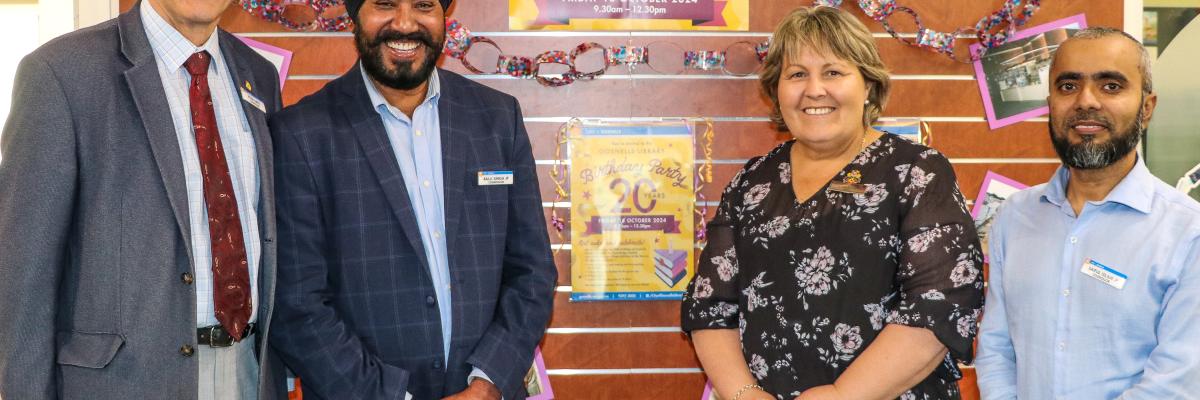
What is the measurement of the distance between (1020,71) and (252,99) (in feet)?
8.55

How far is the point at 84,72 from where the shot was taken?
1.95 m

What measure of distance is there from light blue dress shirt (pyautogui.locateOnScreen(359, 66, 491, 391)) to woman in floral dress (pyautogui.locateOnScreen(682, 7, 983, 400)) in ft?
2.15

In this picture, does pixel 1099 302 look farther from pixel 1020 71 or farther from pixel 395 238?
pixel 395 238

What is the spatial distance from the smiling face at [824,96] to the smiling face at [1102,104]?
0.47 meters

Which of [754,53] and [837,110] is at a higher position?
[754,53]

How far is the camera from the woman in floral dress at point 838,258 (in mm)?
2078

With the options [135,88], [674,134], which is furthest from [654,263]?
[135,88]

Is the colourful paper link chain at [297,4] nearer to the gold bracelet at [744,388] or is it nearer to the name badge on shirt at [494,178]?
the name badge on shirt at [494,178]

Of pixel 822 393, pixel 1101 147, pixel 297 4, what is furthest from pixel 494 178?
pixel 1101 147

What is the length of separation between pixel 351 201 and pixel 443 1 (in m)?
0.60

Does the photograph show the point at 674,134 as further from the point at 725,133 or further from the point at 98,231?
the point at 98,231

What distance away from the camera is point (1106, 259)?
2.05 metres

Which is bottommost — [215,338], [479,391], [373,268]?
[479,391]

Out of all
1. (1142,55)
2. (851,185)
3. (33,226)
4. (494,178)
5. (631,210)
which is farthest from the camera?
(631,210)
